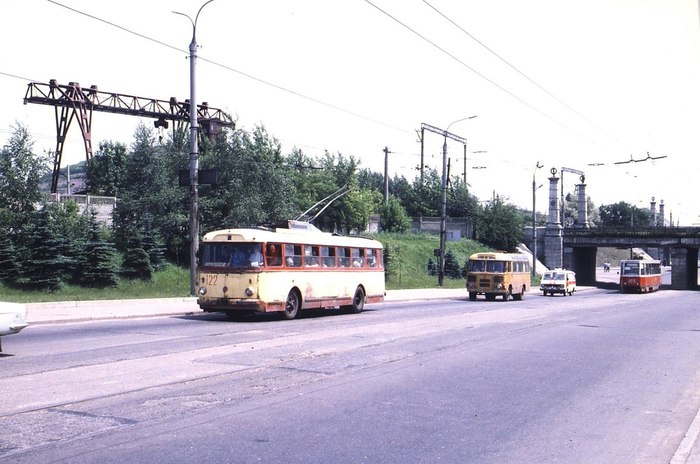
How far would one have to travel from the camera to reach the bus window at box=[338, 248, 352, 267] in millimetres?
25547

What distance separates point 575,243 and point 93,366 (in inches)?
2972

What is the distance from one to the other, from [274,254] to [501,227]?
5946 centimetres

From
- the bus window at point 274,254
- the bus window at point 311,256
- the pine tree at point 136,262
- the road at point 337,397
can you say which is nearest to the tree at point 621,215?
the pine tree at point 136,262

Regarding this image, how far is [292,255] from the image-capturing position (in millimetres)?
22656

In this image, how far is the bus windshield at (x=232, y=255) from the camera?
69.7ft

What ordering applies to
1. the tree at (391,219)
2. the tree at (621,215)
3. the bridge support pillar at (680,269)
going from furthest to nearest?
the tree at (621,215)
the bridge support pillar at (680,269)
the tree at (391,219)

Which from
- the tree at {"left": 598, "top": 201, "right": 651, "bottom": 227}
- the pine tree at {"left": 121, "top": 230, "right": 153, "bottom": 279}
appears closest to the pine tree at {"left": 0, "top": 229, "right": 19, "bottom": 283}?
the pine tree at {"left": 121, "top": 230, "right": 153, "bottom": 279}

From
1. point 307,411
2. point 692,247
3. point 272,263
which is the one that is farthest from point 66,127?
point 692,247

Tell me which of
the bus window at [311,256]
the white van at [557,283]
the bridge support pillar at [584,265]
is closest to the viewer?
the bus window at [311,256]

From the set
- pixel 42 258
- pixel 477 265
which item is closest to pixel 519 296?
pixel 477 265

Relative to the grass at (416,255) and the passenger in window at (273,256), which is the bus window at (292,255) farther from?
the grass at (416,255)

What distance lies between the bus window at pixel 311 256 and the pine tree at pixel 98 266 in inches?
601

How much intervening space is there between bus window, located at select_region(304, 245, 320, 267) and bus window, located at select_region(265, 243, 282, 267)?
5.07 ft

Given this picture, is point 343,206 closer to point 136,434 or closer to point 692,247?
point 692,247
